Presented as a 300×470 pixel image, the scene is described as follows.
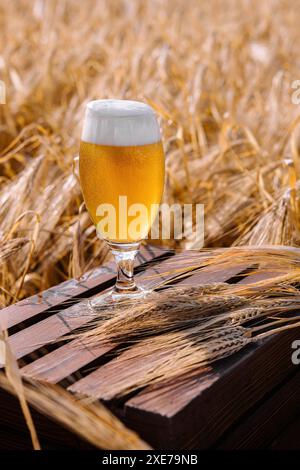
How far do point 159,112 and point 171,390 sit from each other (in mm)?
1099

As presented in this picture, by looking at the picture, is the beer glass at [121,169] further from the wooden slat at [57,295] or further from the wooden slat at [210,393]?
the wooden slat at [210,393]

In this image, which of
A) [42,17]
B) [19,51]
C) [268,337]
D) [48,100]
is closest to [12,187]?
[268,337]

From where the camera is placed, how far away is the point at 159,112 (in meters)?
2.08

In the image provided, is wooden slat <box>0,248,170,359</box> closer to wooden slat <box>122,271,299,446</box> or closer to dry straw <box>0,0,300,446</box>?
dry straw <box>0,0,300,446</box>

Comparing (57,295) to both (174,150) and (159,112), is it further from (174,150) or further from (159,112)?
(174,150)

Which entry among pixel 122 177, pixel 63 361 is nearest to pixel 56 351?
pixel 63 361

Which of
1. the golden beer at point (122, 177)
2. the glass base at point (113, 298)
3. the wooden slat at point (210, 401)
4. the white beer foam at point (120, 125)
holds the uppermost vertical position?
the white beer foam at point (120, 125)

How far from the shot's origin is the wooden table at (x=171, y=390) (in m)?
1.10

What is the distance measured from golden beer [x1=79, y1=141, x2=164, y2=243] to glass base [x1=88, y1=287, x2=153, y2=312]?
110mm

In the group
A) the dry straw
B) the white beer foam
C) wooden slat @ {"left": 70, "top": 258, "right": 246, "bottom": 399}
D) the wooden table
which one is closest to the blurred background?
the dry straw

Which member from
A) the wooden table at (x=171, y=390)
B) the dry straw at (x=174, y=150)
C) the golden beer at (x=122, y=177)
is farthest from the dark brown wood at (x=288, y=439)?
the golden beer at (x=122, y=177)
